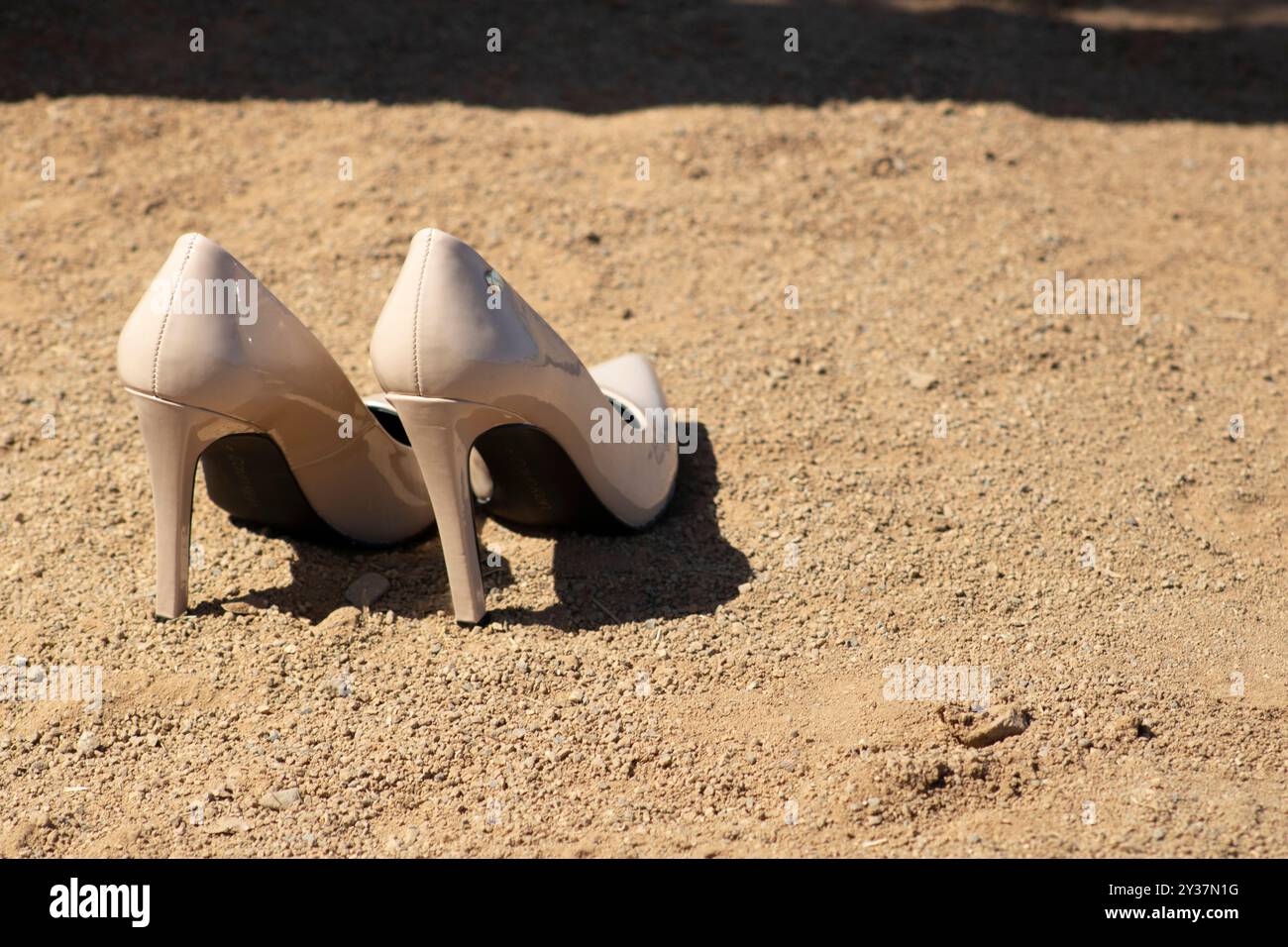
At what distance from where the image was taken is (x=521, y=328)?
2701 mm

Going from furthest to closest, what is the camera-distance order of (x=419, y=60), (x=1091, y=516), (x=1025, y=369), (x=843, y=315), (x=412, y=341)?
(x=419, y=60) → (x=843, y=315) → (x=1025, y=369) → (x=1091, y=516) → (x=412, y=341)

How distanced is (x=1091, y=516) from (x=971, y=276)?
142cm

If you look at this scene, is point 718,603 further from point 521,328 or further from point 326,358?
point 326,358

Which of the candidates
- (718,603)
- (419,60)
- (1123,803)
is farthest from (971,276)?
(419,60)

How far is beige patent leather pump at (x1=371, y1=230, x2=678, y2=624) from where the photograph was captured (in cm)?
257

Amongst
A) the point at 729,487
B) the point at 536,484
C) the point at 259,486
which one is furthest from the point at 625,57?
the point at 259,486

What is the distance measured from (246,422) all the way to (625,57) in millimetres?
3682

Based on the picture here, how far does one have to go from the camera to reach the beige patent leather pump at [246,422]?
2564mm

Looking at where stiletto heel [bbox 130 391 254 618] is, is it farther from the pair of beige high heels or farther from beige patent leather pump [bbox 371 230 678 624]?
beige patent leather pump [bbox 371 230 678 624]

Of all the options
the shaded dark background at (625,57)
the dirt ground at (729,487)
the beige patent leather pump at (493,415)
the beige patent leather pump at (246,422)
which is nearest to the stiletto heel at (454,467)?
the beige patent leather pump at (493,415)

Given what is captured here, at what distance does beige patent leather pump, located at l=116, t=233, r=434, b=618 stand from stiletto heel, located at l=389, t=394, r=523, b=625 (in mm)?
306

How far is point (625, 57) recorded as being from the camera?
19.1 feet

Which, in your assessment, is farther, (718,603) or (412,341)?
(718,603)

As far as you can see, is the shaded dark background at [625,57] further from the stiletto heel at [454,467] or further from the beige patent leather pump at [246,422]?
the stiletto heel at [454,467]
